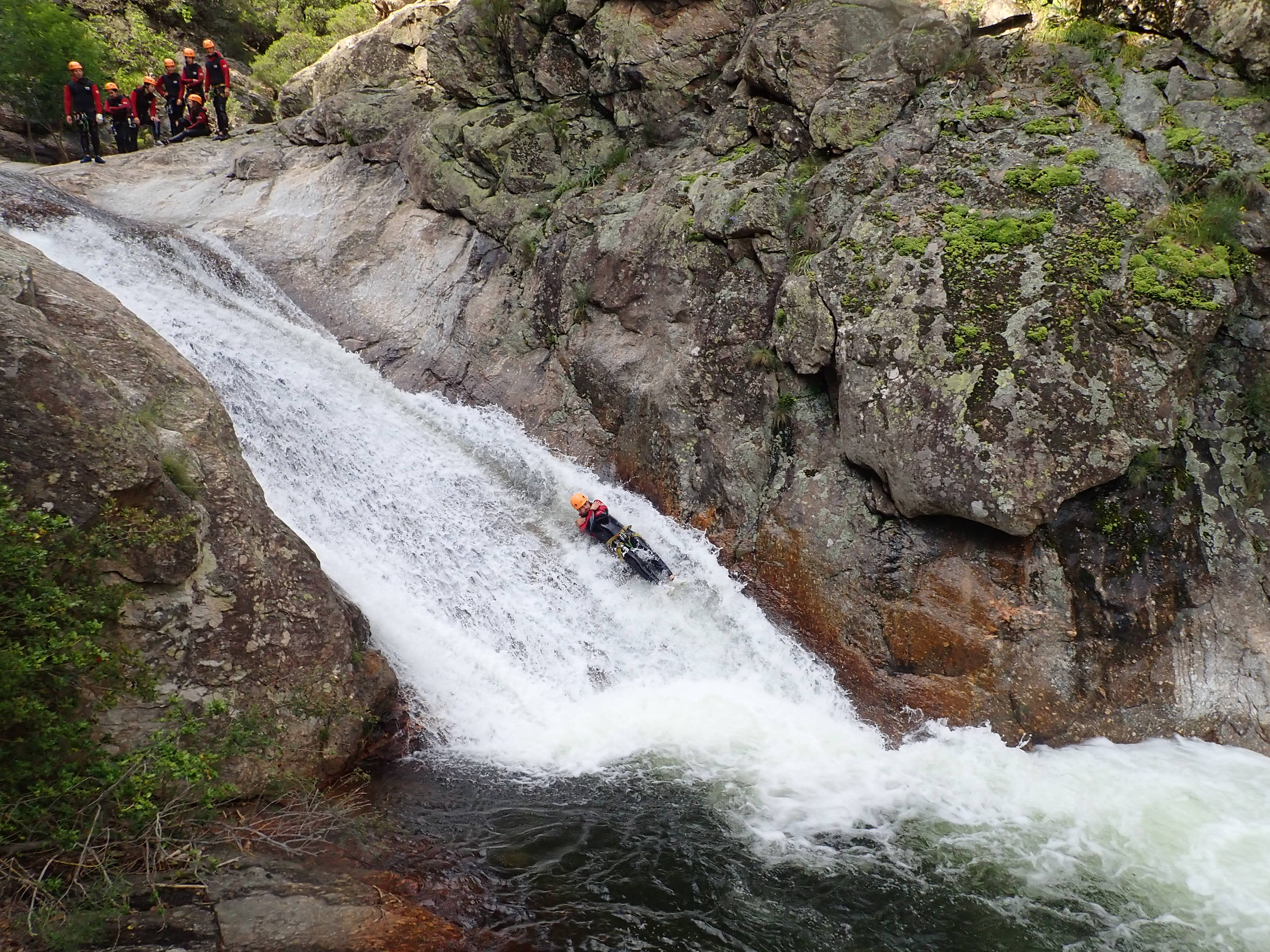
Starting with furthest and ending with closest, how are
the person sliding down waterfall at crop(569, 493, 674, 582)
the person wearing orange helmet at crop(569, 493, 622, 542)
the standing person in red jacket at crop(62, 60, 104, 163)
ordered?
the standing person in red jacket at crop(62, 60, 104, 163) → the person wearing orange helmet at crop(569, 493, 622, 542) → the person sliding down waterfall at crop(569, 493, 674, 582)

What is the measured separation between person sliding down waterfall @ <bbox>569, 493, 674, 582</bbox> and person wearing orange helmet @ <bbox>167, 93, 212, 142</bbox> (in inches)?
618

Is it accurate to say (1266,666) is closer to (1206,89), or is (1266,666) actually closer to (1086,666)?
(1086,666)

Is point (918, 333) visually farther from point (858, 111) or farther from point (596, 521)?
point (596, 521)

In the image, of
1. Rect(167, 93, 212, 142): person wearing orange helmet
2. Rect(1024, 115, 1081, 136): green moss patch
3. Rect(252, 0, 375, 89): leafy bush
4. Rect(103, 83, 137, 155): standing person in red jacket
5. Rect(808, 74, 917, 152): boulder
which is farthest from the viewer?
Rect(252, 0, 375, 89): leafy bush

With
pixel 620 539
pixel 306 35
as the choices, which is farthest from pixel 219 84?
pixel 620 539

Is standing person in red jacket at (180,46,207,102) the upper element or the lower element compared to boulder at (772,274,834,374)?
upper

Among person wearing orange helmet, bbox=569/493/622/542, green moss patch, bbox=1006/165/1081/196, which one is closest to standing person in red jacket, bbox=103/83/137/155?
person wearing orange helmet, bbox=569/493/622/542

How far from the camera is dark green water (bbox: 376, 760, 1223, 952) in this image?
5750 mm

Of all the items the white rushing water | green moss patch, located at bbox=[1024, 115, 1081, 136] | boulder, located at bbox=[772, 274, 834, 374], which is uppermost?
green moss patch, located at bbox=[1024, 115, 1081, 136]

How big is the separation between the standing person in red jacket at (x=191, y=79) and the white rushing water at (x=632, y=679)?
25.8 feet

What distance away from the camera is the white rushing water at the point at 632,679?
22.5 feet

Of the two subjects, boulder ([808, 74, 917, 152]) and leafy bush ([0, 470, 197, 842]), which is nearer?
leafy bush ([0, 470, 197, 842])

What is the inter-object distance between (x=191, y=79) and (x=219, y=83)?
2.23 ft

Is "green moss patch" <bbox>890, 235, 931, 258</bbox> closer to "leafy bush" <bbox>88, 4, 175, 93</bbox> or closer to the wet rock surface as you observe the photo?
the wet rock surface
